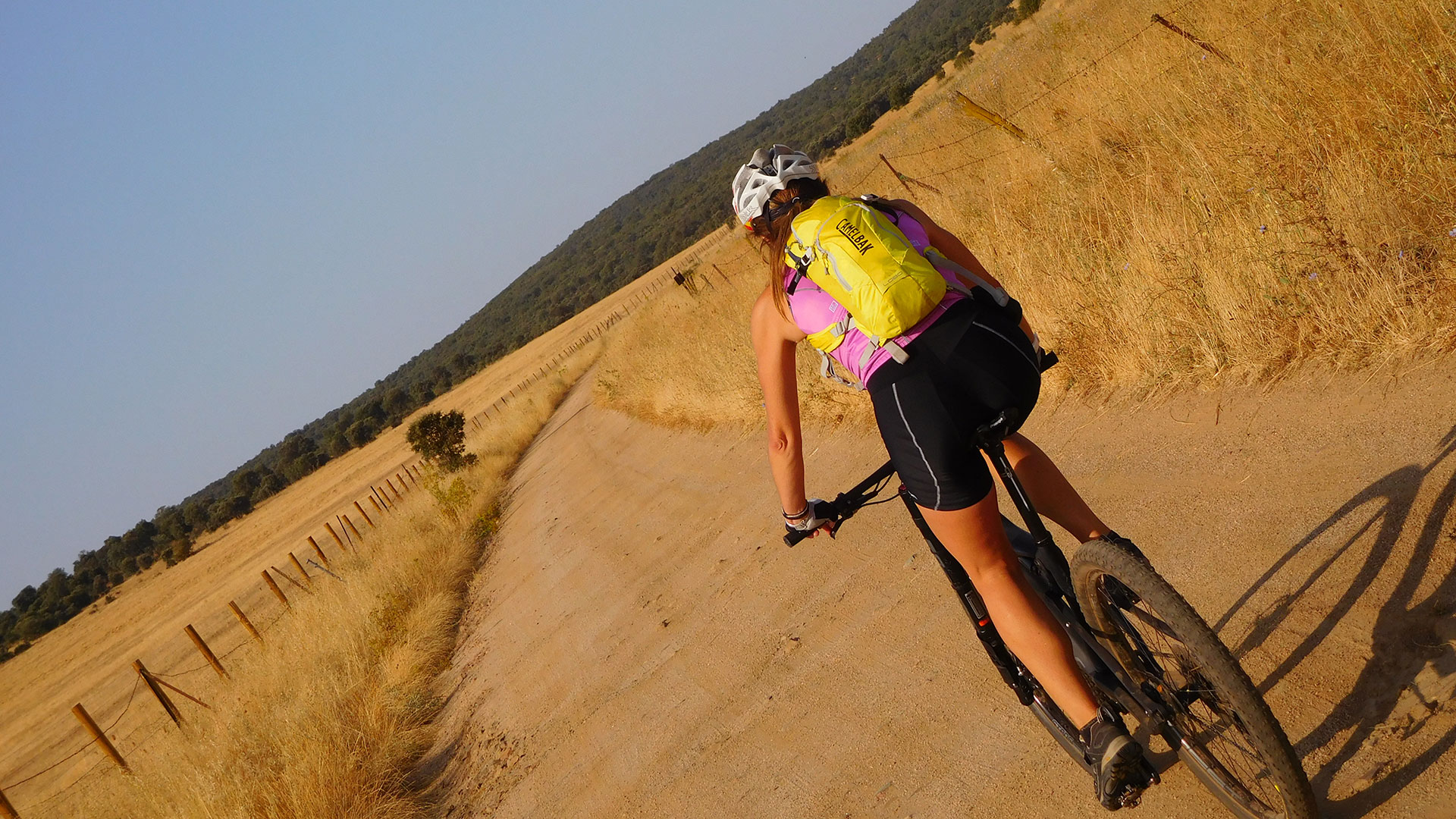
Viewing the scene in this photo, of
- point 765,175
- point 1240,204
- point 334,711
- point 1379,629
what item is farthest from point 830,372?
point 334,711

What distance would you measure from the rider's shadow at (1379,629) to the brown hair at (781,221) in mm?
2145

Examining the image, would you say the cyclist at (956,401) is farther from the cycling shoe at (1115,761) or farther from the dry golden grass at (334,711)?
the dry golden grass at (334,711)

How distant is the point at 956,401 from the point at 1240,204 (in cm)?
423

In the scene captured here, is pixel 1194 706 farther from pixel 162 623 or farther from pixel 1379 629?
pixel 162 623

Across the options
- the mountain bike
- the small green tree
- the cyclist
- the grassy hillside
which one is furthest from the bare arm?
the grassy hillside

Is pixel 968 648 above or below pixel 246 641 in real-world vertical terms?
below

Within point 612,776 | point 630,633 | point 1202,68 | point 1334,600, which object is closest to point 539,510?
point 630,633

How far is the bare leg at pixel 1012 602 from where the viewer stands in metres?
2.62

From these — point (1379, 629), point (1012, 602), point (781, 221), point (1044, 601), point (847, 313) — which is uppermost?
point (781, 221)

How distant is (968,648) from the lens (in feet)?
14.5

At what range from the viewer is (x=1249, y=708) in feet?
7.13

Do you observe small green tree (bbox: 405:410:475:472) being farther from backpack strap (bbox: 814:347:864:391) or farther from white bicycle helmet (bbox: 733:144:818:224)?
backpack strap (bbox: 814:347:864:391)

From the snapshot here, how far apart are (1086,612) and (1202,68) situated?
6129 mm

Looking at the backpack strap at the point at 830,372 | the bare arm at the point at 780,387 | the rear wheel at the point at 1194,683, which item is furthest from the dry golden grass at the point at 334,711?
the rear wheel at the point at 1194,683
